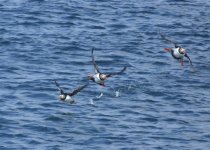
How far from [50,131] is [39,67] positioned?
12726 millimetres

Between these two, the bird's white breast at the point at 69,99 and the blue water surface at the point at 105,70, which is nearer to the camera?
the blue water surface at the point at 105,70

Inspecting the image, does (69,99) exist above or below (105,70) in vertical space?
above

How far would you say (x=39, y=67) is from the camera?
2584 inches

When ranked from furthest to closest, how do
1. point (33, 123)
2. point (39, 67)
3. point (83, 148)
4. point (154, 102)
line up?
point (39, 67) < point (154, 102) < point (33, 123) < point (83, 148)

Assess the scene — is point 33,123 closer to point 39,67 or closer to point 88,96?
point 88,96

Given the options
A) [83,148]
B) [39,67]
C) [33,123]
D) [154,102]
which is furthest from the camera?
[39,67]

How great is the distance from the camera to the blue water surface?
53250mm

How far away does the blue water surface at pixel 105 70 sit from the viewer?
53.2 m

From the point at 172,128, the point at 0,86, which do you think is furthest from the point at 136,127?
the point at 0,86

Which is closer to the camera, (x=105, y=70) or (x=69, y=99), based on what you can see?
(x=69, y=99)

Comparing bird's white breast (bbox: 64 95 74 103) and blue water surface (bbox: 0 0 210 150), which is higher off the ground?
bird's white breast (bbox: 64 95 74 103)

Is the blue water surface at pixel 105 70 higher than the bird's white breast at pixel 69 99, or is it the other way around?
the bird's white breast at pixel 69 99

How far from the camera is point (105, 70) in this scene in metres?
66.5

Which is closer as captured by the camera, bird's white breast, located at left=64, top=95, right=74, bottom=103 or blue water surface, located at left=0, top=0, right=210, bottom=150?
blue water surface, located at left=0, top=0, right=210, bottom=150
